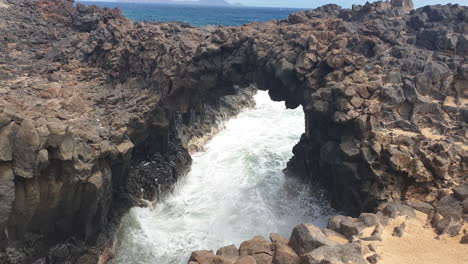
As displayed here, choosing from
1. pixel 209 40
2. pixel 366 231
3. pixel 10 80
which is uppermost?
pixel 209 40

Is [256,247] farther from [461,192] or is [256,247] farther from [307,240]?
[461,192]

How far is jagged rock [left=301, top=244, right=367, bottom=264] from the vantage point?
10.7 meters

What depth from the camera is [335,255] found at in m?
10.9

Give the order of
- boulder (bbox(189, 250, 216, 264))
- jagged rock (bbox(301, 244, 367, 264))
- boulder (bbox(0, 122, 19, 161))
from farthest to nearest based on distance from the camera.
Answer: boulder (bbox(0, 122, 19, 161)) < boulder (bbox(189, 250, 216, 264)) < jagged rock (bbox(301, 244, 367, 264))

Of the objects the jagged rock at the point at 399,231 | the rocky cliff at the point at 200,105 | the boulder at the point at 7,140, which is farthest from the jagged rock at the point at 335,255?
the boulder at the point at 7,140

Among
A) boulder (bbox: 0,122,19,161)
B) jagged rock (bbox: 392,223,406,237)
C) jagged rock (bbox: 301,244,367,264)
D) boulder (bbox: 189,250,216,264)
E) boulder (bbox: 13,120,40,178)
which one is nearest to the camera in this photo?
jagged rock (bbox: 301,244,367,264)

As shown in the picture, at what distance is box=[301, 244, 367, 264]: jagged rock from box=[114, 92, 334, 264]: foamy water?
9533 mm

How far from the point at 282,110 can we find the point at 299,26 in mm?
17283

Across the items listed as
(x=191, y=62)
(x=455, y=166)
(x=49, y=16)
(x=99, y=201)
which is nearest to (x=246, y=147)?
(x=191, y=62)

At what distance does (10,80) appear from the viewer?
23000mm

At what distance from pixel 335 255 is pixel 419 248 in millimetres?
3120

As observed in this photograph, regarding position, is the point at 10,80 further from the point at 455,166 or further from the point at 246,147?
the point at 455,166

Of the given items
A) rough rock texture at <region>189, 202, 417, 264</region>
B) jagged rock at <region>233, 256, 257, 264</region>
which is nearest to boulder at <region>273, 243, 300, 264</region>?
rough rock texture at <region>189, 202, 417, 264</region>

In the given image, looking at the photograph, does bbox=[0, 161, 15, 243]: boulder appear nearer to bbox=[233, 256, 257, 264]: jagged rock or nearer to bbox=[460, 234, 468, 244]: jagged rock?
bbox=[233, 256, 257, 264]: jagged rock
